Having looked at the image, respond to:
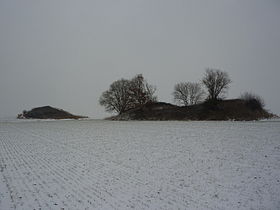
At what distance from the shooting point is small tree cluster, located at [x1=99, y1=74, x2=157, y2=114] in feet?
212

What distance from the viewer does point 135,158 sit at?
10.0 m

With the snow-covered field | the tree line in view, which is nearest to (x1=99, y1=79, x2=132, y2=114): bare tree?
the tree line

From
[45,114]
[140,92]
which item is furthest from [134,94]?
[45,114]

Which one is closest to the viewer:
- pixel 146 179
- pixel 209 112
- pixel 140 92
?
pixel 146 179

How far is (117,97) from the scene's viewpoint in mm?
70438

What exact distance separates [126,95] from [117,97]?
3663 mm

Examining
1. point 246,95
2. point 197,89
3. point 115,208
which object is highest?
point 197,89

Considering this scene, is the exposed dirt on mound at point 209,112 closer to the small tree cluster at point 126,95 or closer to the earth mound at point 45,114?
the small tree cluster at point 126,95

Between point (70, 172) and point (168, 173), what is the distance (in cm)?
355

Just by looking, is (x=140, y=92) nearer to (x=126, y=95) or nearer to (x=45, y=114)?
(x=126, y=95)

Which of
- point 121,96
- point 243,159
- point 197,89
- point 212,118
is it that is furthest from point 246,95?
point 243,159

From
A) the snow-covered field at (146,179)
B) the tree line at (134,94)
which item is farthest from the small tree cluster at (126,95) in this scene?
the snow-covered field at (146,179)

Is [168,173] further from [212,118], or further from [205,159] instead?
[212,118]

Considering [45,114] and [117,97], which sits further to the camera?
[45,114]
